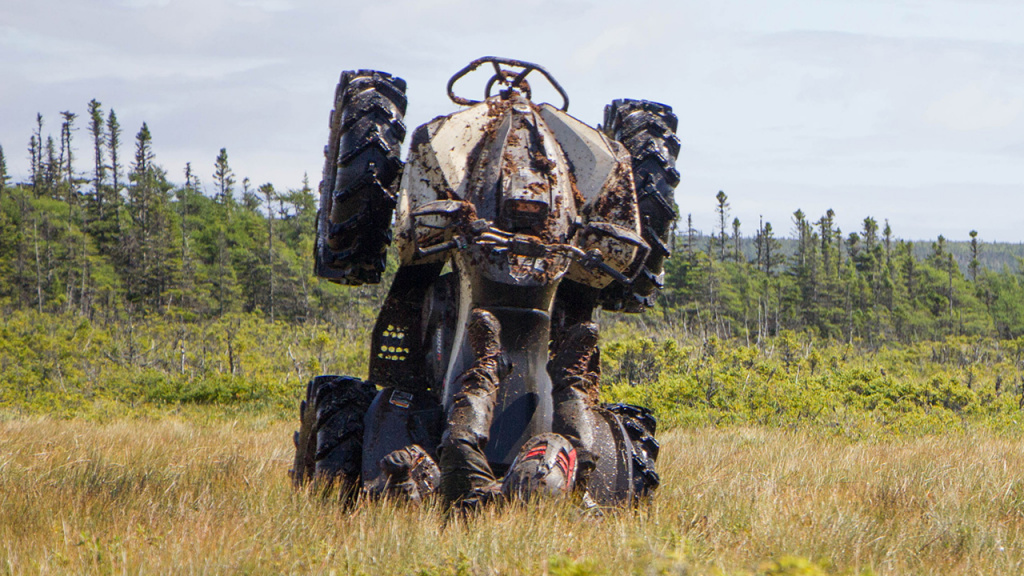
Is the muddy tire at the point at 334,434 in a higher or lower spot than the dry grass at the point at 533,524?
higher

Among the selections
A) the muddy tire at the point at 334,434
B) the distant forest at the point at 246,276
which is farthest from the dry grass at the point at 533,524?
the distant forest at the point at 246,276

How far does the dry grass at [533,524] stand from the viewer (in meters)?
2.90

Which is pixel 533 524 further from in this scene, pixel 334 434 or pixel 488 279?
pixel 334 434

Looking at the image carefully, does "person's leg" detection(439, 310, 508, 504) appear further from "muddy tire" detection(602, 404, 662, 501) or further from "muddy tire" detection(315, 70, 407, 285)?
"muddy tire" detection(315, 70, 407, 285)

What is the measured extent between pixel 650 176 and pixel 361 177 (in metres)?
1.42

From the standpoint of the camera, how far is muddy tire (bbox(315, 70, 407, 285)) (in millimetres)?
4457

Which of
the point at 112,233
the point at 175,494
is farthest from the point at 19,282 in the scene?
the point at 175,494

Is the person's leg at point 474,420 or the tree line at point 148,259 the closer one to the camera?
the person's leg at point 474,420

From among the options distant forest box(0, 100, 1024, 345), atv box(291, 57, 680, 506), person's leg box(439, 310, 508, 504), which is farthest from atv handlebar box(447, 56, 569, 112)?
distant forest box(0, 100, 1024, 345)

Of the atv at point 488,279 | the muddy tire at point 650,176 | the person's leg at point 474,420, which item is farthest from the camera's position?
the muddy tire at point 650,176

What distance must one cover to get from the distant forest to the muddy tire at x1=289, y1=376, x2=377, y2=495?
37360 millimetres

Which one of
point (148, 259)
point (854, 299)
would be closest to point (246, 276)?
point (148, 259)

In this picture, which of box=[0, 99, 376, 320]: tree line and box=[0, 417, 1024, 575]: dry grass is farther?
box=[0, 99, 376, 320]: tree line

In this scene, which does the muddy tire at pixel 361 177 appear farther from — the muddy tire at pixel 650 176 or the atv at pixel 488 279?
the muddy tire at pixel 650 176
